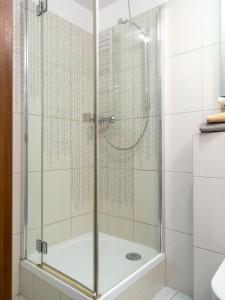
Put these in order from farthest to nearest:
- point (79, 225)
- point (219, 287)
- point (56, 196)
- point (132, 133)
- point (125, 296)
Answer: point (79, 225)
point (56, 196)
point (132, 133)
point (125, 296)
point (219, 287)

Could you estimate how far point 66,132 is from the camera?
1.48 meters

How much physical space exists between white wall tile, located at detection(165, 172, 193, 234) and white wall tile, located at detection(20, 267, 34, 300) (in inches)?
32.6

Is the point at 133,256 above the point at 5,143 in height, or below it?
below

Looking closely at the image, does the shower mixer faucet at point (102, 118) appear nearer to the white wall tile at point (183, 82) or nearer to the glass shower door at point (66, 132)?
the glass shower door at point (66, 132)

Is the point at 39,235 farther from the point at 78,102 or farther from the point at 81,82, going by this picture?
the point at 81,82

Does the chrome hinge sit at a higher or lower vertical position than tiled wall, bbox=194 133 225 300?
higher

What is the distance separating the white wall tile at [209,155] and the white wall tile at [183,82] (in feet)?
0.83

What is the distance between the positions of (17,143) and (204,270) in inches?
47.4

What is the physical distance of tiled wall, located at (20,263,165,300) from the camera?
1113 millimetres

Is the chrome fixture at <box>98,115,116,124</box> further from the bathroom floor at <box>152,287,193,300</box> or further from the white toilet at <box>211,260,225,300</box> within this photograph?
the bathroom floor at <box>152,287,193,300</box>

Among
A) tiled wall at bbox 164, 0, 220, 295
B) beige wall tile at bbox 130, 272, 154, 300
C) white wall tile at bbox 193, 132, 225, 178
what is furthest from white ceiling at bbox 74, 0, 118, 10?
beige wall tile at bbox 130, 272, 154, 300

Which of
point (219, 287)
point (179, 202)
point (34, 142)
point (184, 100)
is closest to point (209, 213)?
point (179, 202)

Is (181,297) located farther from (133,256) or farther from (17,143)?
(17,143)

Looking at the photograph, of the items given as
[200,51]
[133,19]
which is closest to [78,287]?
[200,51]
